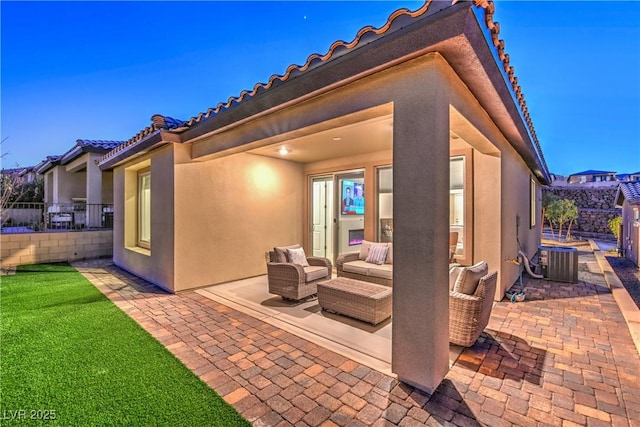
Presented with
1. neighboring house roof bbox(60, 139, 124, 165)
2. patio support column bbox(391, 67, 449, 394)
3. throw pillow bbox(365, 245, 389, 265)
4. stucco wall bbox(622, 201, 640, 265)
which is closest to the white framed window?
neighboring house roof bbox(60, 139, 124, 165)

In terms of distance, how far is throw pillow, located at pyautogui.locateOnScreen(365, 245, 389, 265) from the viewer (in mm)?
6609

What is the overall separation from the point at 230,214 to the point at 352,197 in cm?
366

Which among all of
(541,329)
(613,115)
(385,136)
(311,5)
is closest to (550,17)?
(311,5)

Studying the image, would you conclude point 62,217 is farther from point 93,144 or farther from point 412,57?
point 412,57

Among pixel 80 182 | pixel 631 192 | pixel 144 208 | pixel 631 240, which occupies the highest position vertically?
pixel 80 182

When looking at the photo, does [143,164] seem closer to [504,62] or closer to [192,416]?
[192,416]

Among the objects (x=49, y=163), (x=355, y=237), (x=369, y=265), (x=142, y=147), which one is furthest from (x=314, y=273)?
(x=49, y=163)

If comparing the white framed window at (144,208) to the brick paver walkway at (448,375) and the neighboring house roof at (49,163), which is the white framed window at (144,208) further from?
the neighboring house roof at (49,163)

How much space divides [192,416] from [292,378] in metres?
1.00

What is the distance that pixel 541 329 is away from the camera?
14.4 ft

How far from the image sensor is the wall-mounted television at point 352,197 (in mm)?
8805

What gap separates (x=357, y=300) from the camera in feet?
15.1

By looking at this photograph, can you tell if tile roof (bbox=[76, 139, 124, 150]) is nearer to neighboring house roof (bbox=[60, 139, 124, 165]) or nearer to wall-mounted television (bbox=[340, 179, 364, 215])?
neighboring house roof (bbox=[60, 139, 124, 165])

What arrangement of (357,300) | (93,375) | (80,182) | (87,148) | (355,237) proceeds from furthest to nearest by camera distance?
(80,182) → (87,148) → (355,237) → (357,300) → (93,375)
